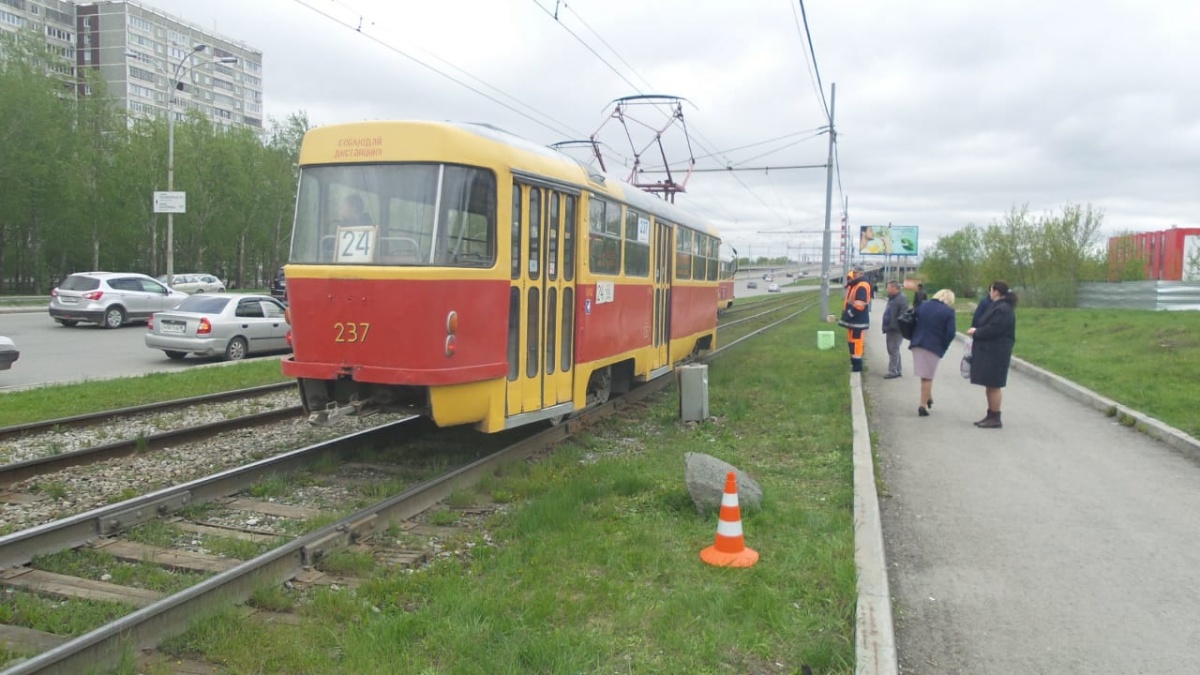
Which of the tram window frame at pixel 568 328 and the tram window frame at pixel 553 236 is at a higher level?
the tram window frame at pixel 553 236

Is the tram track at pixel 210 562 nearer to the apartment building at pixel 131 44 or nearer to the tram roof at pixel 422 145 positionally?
the tram roof at pixel 422 145

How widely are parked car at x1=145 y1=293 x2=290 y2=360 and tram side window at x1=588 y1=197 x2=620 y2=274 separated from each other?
1031 cm

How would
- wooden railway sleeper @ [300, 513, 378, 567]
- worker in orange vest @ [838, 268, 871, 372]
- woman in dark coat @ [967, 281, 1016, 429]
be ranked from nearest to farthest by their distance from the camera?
1. wooden railway sleeper @ [300, 513, 378, 567]
2. woman in dark coat @ [967, 281, 1016, 429]
3. worker in orange vest @ [838, 268, 871, 372]

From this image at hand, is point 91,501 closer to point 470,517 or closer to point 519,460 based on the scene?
point 470,517

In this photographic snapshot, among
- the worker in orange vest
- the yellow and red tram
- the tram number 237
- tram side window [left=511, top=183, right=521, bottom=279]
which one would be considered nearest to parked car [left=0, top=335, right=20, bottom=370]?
the yellow and red tram

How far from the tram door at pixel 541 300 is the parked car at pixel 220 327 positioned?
1083 cm

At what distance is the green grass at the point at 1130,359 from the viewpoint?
11728 mm

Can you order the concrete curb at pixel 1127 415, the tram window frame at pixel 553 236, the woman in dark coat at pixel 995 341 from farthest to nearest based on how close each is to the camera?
the woman in dark coat at pixel 995 341, the concrete curb at pixel 1127 415, the tram window frame at pixel 553 236

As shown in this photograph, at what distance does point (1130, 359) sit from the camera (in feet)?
56.2

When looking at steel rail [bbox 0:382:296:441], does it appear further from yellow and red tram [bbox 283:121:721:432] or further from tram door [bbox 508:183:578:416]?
tram door [bbox 508:183:578:416]

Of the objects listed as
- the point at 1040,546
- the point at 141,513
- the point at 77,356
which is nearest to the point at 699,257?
the point at 1040,546

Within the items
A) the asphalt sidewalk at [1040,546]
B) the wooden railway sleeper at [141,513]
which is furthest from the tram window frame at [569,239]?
the wooden railway sleeper at [141,513]

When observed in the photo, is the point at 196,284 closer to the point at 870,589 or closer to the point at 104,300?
the point at 104,300

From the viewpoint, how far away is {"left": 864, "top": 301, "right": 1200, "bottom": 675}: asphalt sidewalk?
4.45m
